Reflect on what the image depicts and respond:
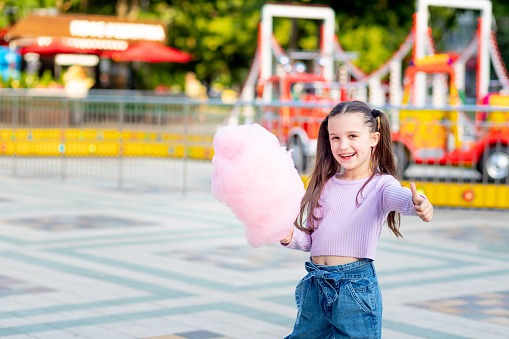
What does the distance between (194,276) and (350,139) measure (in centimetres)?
410

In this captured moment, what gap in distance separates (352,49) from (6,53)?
1680cm

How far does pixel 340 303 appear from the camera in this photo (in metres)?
3.52

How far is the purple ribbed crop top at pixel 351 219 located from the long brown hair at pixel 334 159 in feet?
0.10

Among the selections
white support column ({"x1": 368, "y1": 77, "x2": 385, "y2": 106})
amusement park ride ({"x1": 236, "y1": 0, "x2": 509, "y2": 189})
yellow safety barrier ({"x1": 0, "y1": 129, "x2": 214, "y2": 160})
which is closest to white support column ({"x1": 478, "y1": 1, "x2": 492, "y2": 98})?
amusement park ride ({"x1": 236, "y1": 0, "x2": 509, "y2": 189})

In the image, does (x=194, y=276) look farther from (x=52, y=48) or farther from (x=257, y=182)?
(x=52, y=48)

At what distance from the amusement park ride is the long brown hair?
27.7 feet

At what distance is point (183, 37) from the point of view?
40.6 m

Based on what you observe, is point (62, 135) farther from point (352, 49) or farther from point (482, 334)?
point (352, 49)

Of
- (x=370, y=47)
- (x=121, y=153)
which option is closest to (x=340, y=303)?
(x=121, y=153)

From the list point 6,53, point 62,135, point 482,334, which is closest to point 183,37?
point 6,53

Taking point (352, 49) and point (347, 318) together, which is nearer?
point (347, 318)

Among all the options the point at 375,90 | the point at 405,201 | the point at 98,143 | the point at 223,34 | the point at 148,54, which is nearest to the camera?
the point at 405,201

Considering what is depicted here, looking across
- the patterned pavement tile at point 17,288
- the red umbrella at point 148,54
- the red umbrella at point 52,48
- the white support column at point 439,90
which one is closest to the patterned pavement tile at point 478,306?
the patterned pavement tile at point 17,288

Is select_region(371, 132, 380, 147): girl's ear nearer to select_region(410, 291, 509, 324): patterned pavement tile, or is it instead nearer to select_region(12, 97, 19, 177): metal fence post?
select_region(410, 291, 509, 324): patterned pavement tile
